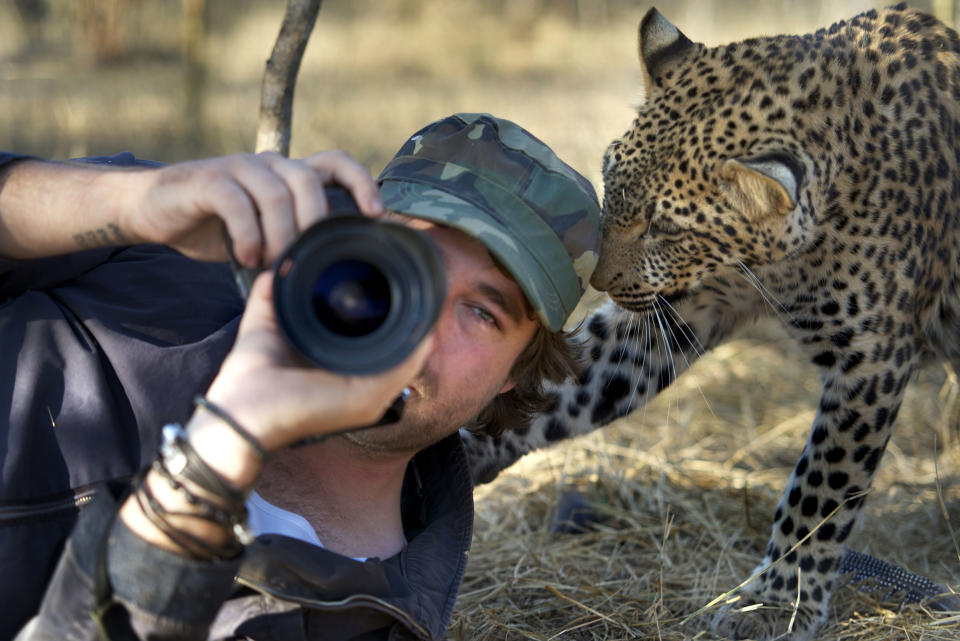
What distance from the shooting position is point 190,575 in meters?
1.56

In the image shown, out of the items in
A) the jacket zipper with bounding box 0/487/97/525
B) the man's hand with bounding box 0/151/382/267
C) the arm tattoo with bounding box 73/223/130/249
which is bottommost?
the jacket zipper with bounding box 0/487/97/525

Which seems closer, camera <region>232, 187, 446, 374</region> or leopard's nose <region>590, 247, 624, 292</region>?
A: camera <region>232, 187, 446, 374</region>

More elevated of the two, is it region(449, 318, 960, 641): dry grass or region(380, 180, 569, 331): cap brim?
region(380, 180, 569, 331): cap brim

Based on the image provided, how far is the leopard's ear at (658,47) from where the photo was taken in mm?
3250

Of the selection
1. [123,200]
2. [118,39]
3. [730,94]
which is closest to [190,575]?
[123,200]

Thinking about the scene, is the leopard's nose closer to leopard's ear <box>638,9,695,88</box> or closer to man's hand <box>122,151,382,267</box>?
leopard's ear <box>638,9,695,88</box>

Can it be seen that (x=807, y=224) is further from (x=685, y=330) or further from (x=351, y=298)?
(x=351, y=298)

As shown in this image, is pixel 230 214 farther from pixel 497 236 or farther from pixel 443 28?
pixel 443 28

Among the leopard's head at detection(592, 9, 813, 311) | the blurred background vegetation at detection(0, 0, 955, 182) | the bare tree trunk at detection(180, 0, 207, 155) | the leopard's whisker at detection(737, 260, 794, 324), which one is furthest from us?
the blurred background vegetation at detection(0, 0, 955, 182)

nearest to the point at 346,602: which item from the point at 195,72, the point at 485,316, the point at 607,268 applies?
the point at 485,316

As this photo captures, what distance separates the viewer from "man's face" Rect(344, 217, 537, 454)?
2143 millimetres

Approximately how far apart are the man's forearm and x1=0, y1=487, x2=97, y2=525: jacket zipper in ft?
1.52

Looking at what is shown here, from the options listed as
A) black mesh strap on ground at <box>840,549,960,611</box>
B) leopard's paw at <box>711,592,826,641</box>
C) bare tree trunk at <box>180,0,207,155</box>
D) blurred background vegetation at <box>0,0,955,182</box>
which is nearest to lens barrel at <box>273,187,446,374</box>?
leopard's paw at <box>711,592,826,641</box>

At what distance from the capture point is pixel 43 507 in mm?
1947
